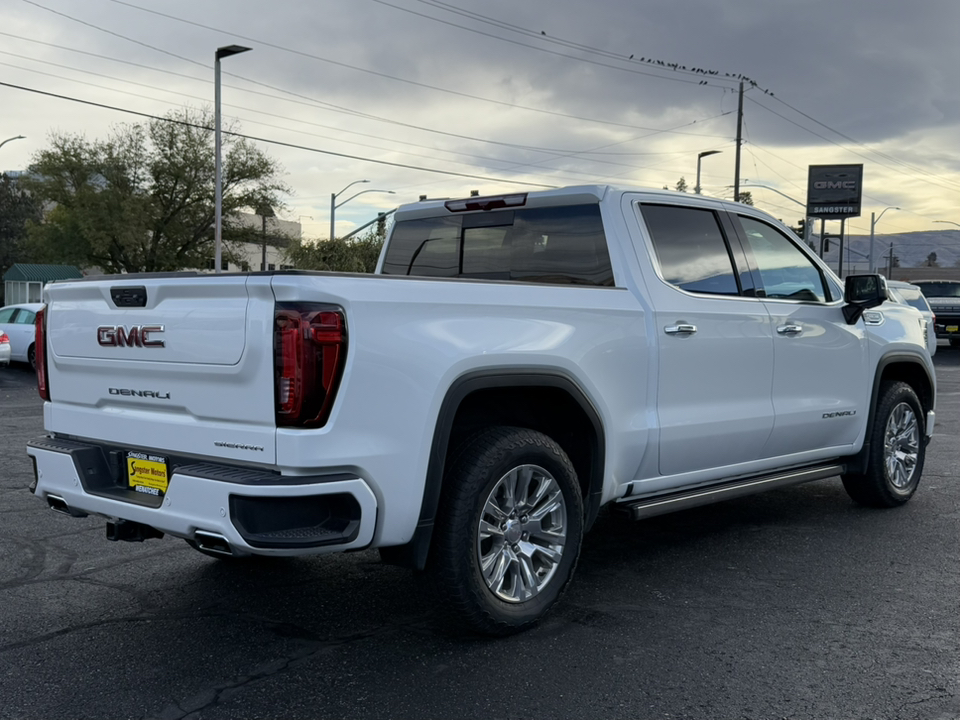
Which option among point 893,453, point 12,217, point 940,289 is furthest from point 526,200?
point 12,217

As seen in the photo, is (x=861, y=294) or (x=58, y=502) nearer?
(x=58, y=502)

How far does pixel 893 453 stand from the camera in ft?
22.2

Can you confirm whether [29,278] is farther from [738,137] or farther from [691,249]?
[691,249]

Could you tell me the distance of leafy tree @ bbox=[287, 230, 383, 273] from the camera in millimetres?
44844

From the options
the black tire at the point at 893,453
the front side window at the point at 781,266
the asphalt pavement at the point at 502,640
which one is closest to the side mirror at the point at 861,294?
the front side window at the point at 781,266

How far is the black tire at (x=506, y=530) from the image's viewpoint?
3908mm

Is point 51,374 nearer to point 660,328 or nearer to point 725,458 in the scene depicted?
point 660,328

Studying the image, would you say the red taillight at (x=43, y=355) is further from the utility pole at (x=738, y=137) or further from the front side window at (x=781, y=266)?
the utility pole at (x=738, y=137)

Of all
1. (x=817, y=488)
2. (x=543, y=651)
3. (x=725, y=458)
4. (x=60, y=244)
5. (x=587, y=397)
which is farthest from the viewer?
(x=60, y=244)

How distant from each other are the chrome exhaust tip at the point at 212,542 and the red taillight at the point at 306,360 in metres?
0.48

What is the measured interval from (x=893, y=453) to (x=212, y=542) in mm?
4984

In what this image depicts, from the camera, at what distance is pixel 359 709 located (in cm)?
345

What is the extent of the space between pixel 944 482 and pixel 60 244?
47105 mm

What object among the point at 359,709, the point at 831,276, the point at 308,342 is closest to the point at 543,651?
the point at 359,709
